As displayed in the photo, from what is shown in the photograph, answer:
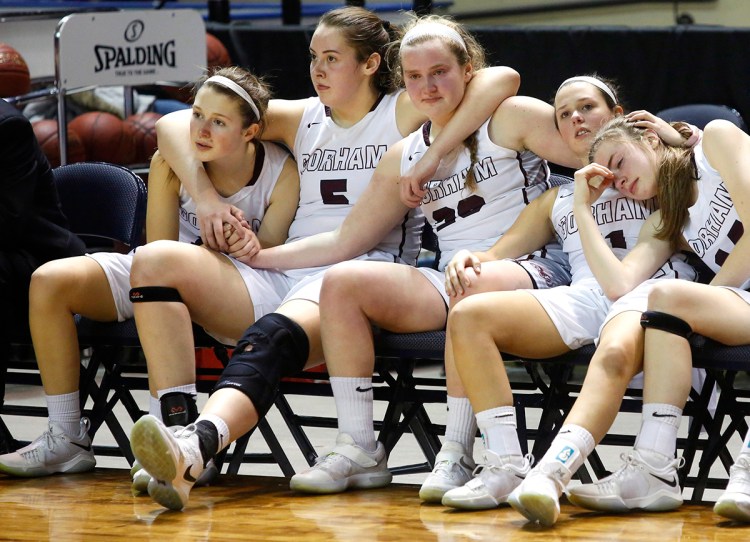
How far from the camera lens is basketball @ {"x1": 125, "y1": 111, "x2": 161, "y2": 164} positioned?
21.1 feet

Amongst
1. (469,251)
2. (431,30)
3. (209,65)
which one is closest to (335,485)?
(469,251)

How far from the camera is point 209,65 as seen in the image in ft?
21.9

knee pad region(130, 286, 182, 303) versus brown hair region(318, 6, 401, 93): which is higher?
Answer: brown hair region(318, 6, 401, 93)

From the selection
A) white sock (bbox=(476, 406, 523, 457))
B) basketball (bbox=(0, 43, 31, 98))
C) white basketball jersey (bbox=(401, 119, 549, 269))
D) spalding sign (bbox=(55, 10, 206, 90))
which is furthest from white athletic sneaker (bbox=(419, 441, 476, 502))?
basketball (bbox=(0, 43, 31, 98))

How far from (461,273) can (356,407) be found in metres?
0.45

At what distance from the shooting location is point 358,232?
11.2ft

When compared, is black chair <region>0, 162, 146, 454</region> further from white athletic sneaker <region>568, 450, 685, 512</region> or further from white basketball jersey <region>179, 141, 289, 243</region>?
white athletic sneaker <region>568, 450, 685, 512</region>

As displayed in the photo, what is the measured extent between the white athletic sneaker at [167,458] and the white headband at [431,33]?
49.9 inches

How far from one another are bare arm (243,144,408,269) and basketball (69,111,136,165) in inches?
126

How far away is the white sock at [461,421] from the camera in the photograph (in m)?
3.04

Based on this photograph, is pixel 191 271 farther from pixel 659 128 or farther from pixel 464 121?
pixel 659 128

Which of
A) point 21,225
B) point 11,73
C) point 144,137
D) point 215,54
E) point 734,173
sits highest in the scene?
point 215,54

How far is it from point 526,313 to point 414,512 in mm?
563

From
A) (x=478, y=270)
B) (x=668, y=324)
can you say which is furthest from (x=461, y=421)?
(x=668, y=324)
